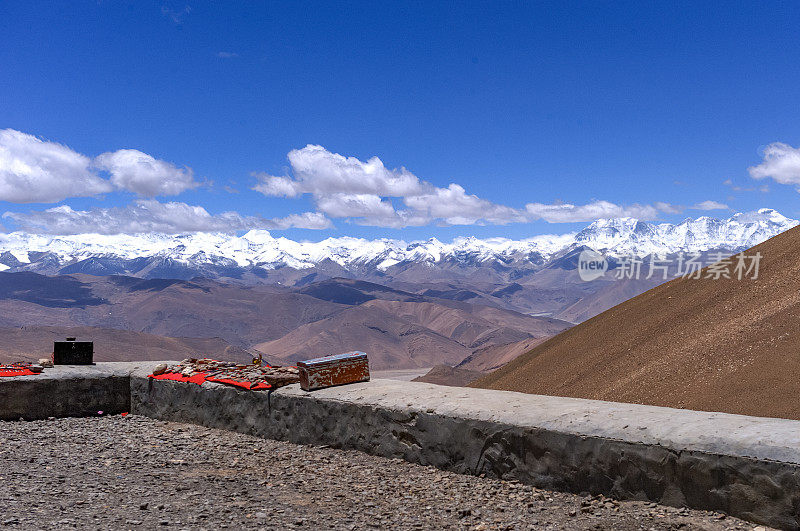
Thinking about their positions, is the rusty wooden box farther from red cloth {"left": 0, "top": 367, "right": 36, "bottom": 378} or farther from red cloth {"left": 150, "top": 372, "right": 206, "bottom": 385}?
red cloth {"left": 0, "top": 367, "right": 36, "bottom": 378}

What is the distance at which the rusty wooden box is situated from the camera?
7.29 meters

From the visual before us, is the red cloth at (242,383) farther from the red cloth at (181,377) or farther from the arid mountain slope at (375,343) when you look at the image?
the arid mountain slope at (375,343)

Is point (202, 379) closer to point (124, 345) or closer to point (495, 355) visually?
point (495, 355)

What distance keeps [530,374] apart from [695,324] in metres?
5.75

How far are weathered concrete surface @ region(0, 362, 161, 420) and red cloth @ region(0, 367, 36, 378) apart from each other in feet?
0.56

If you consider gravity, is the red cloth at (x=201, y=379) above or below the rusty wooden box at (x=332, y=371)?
below

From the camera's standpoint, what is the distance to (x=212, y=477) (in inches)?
237

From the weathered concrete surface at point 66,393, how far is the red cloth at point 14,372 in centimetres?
17

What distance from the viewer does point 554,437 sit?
518 centimetres

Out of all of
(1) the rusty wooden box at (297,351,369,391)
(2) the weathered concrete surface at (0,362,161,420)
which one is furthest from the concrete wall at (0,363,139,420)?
(1) the rusty wooden box at (297,351,369,391)

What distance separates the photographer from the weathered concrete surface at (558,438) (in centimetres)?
428

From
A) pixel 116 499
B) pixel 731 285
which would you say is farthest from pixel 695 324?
pixel 116 499

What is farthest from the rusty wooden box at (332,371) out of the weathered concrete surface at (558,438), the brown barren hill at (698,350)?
the brown barren hill at (698,350)

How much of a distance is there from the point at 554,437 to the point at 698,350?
37.1ft
